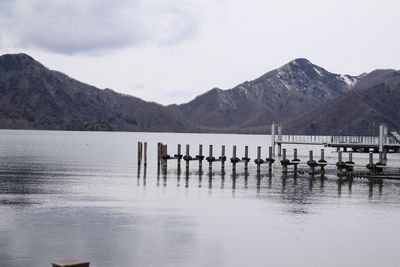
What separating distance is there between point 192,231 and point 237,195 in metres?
18.4

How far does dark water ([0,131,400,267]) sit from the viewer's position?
25344 mm

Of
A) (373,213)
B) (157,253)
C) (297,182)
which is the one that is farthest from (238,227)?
(297,182)

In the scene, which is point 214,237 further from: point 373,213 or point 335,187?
point 335,187

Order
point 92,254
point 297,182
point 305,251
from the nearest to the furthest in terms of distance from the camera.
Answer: point 92,254 → point 305,251 → point 297,182

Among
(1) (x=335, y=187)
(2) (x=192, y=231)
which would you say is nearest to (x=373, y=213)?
(2) (x=192, y=231)

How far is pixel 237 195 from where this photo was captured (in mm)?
49031

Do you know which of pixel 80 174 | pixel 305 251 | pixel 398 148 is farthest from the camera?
pixel 398 148

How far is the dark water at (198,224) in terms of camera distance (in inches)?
998

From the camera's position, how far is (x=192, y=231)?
1216 inches

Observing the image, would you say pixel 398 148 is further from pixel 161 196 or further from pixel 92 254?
pixel 92 254

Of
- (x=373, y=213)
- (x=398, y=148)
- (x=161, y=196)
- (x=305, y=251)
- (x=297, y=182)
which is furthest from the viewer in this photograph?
(x=398, y=148)

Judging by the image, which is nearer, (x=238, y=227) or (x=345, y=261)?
(x=345, y=261)

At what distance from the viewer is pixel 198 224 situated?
33.3m

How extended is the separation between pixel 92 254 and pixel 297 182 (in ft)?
130
